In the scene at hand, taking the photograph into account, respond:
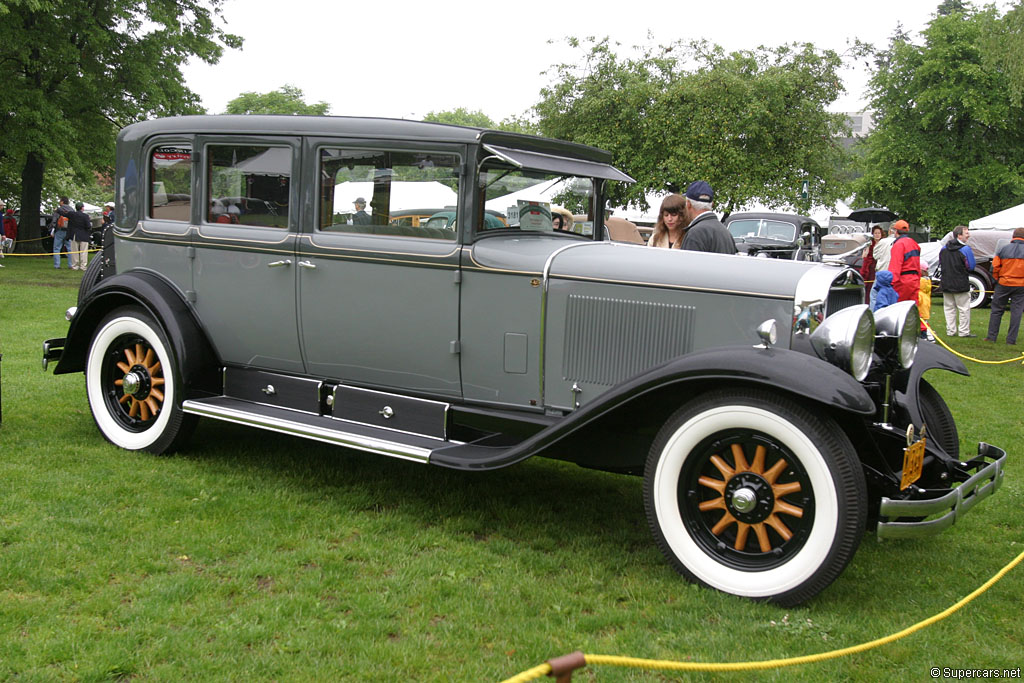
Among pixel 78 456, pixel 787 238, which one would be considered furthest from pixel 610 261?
pixel 787 238

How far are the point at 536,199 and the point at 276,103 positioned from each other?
58.8 metres

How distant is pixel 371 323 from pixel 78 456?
6.96 ft

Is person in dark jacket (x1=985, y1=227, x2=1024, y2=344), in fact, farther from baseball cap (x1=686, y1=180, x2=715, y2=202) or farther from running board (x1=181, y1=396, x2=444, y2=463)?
running board (x1=181, y1=396, x2=444, y2=463)

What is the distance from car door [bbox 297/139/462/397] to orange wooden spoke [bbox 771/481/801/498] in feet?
5.77

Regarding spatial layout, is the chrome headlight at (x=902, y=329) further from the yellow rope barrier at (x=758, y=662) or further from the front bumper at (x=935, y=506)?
the yellow rope barrier at (x=758, y=662)

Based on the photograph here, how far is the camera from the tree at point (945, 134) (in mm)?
30750

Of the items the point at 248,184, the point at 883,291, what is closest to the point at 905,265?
the point at 883,291

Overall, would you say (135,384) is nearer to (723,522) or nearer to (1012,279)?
(723,522)

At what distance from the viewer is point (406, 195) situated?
459 cm

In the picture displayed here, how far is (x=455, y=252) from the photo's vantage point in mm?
4387

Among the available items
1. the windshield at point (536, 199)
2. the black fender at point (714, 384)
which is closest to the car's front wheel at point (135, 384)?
the black fender at point (714, 384)

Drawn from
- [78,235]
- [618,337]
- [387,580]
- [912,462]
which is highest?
[78,235]

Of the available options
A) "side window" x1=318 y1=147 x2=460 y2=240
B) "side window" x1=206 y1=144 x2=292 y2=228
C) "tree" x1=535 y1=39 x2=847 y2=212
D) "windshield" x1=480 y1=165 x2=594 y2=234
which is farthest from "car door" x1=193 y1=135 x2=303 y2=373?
"tree" x1=535 y1=39 x2=847 y2=212

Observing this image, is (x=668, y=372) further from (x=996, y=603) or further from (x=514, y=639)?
(x=996, y=603)
